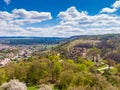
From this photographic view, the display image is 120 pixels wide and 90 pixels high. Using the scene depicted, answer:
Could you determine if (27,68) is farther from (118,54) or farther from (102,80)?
(118,54)

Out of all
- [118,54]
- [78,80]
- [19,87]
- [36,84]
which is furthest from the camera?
[118,54]

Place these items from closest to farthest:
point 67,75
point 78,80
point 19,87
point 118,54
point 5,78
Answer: point 19,87 < point 78,80 < point 67,75 < point 5,78 < point 118,54

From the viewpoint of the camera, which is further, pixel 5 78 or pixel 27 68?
pixel 27 68

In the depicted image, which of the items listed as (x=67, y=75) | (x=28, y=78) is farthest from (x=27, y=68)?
(x=67, y=75)

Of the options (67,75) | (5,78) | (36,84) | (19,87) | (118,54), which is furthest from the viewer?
(118,54)

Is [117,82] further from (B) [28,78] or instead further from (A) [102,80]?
(B) [28,78]

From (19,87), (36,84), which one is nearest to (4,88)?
(19,87)

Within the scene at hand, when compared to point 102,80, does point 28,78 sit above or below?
below

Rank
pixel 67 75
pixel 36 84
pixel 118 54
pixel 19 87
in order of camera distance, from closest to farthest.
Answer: pixel 19 87 → pixel 67 75 → pixel 36 84 → pixel 118 54

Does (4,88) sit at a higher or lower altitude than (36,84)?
higher
